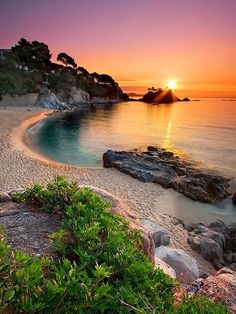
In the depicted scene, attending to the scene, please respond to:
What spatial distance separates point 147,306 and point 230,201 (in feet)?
60.3

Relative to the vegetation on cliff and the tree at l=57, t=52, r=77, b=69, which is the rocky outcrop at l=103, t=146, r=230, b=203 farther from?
the tree at l=57, t=52, r=77, b=69

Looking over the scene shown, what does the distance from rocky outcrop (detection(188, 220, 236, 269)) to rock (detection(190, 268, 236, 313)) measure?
7.33 meters

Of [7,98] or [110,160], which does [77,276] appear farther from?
[7,98]

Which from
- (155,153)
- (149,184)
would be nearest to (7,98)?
(155,153)

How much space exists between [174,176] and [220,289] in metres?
18.4

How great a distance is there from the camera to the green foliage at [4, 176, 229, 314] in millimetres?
2781

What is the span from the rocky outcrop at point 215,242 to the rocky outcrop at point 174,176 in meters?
4.49

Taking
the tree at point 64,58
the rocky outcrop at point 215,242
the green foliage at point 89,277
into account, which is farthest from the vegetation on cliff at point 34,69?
the green foliage at point 89,277

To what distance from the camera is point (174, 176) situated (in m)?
23.0

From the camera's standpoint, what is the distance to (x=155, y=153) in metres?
32.2

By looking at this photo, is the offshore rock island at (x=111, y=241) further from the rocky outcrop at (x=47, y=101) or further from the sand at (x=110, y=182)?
the rocky outcrop at (x=47, y=101)

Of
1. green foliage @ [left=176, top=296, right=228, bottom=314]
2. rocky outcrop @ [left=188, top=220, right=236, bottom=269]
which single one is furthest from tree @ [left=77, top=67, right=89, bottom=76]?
green foliage @ [left=176, top=296, right=228, bottom=314]

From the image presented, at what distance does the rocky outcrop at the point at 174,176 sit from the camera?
1997 cm

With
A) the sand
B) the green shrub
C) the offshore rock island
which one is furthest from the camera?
the green shrub
